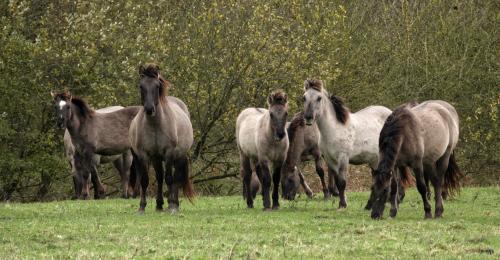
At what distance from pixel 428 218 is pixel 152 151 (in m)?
4.71

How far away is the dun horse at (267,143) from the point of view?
15.9 m

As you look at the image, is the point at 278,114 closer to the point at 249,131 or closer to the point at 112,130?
the point at 249,131

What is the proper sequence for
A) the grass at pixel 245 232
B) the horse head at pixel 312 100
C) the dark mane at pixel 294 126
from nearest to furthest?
the grass at pixel 245 232
the horse head at pixel 312 100
the dark mane at pixel 294 126

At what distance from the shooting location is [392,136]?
14039mm

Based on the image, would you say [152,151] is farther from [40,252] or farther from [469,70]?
[469,70]

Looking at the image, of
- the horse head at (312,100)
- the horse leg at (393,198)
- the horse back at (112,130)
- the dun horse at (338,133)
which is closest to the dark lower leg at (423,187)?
the horse leg at (393,198)

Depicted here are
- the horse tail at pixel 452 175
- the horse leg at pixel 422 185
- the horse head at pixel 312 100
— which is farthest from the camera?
the horse tail at pixel 452 175

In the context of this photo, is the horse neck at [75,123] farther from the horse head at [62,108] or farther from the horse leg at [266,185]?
the horse leg at [266,185]

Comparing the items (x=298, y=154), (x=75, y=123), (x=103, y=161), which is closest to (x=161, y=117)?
(x=298, y=154)

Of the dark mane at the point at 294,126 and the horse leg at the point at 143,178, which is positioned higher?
the dark mane at the point at 294,126

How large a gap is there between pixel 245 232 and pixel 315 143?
8.11m

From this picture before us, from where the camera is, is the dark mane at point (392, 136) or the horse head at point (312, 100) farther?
the horse head at point (312, 100)

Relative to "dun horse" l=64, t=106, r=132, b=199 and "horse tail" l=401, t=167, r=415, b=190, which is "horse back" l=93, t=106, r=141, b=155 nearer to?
"dun horse" l=64, t=106, r=132, b=199

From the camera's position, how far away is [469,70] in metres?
28.4
